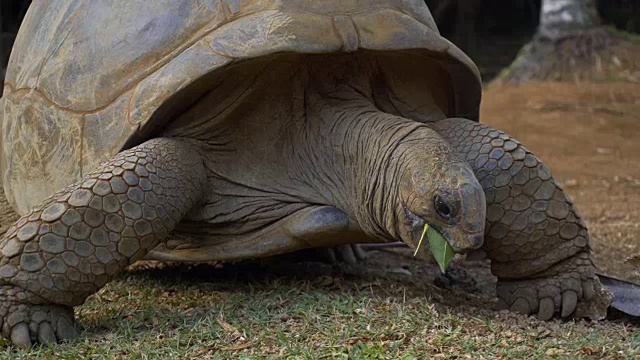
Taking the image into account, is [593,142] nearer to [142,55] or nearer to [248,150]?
[248,150]

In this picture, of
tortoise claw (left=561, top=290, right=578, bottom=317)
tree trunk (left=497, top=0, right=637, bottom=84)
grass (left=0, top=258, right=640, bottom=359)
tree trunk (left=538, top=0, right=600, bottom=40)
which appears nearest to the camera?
grass (left=0, top=258, right=640, bottom=359)

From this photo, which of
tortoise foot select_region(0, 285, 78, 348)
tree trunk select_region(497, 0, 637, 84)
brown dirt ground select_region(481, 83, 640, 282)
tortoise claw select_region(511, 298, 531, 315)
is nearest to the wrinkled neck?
tortoise claw select_region(511, 298, 531, 315)

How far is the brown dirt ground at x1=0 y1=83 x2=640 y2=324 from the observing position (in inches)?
174

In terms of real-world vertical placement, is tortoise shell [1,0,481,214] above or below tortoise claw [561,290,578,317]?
above

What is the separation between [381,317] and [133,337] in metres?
0.82

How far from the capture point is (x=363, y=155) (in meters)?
3.81

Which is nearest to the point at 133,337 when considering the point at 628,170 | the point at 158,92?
the point at 158,92

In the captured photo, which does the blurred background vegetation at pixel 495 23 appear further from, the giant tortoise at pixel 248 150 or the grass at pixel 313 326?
the grass at pixel 313 326

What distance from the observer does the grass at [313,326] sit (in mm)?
3107

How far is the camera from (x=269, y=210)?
400cm

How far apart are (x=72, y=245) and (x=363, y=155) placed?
1.10m

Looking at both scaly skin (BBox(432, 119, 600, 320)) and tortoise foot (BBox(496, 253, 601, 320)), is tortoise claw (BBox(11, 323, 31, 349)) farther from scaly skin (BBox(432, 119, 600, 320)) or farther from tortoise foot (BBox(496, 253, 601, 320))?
tortoise foot (BBox(496, 253, 601, 320))

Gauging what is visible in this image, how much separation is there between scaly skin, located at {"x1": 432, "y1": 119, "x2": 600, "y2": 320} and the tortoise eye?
2.15 feet

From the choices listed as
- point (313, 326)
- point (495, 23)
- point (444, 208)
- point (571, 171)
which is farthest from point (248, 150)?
point (495, 23)
